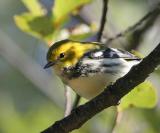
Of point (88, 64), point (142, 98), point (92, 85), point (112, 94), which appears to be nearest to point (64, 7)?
point (88, 64)

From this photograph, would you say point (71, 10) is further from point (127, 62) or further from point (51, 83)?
point (51, 83)

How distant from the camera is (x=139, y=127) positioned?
10.5 feet

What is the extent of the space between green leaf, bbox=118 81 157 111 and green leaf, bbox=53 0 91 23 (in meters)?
0.45

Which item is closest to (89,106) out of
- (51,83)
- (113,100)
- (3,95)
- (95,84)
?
(113,100)

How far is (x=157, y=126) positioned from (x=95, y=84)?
2.77ft

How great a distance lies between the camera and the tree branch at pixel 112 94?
5.96 feet

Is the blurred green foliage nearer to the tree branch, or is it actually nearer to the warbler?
the warbler

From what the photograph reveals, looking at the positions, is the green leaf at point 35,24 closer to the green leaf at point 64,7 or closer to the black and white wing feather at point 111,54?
the green leaf at point 64,7

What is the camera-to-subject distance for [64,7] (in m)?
2.60

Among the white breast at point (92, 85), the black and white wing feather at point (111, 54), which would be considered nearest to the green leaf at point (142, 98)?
the white breast at point (92, 85)

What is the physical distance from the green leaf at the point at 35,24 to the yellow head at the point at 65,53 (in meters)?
0.19

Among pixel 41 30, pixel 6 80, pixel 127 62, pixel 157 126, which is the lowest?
pixel 6 80

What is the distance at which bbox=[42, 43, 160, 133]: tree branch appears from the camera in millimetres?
1818

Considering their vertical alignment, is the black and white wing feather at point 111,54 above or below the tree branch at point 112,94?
below
